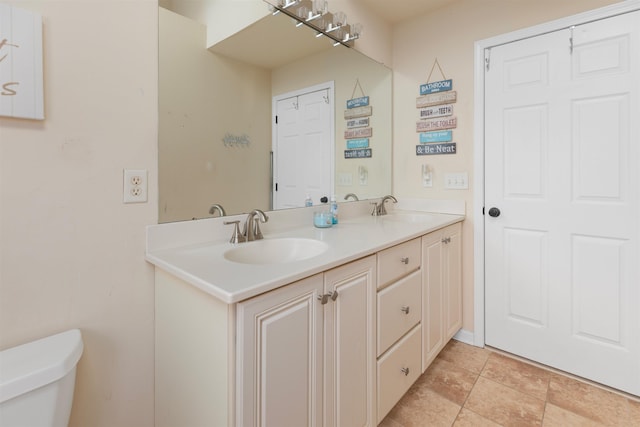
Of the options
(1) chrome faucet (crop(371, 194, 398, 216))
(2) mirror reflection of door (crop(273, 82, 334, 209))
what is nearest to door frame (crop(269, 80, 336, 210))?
(2) mirror reflection of door (crop(273, 82, 334, 209))

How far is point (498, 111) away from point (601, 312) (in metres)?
1.25

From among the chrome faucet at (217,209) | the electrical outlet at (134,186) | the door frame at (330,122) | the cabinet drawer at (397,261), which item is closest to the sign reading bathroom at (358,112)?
the door frame at (330,122)

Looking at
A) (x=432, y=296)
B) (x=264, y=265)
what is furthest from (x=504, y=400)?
(x=264, y=265)

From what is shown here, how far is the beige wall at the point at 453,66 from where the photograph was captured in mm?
1864

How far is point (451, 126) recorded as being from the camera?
212cm

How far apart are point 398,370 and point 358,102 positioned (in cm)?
168

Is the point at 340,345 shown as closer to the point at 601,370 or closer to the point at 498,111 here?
the point at 601,370

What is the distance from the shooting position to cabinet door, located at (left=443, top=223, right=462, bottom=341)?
1.88m

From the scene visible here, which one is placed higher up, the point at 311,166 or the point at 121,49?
the point at 121,49

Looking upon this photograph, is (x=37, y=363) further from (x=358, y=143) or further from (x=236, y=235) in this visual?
(x=358, y=143)

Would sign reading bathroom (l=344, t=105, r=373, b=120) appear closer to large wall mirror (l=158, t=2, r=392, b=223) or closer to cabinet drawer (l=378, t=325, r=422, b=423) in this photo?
large wall mirror (l=158, t=2, r=392, b=223)

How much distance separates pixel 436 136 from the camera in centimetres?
219

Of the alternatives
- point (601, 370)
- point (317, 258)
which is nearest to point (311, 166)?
point (317, 258)

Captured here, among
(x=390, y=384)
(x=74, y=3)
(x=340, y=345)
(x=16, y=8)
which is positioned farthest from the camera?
(x=390, y=384)
